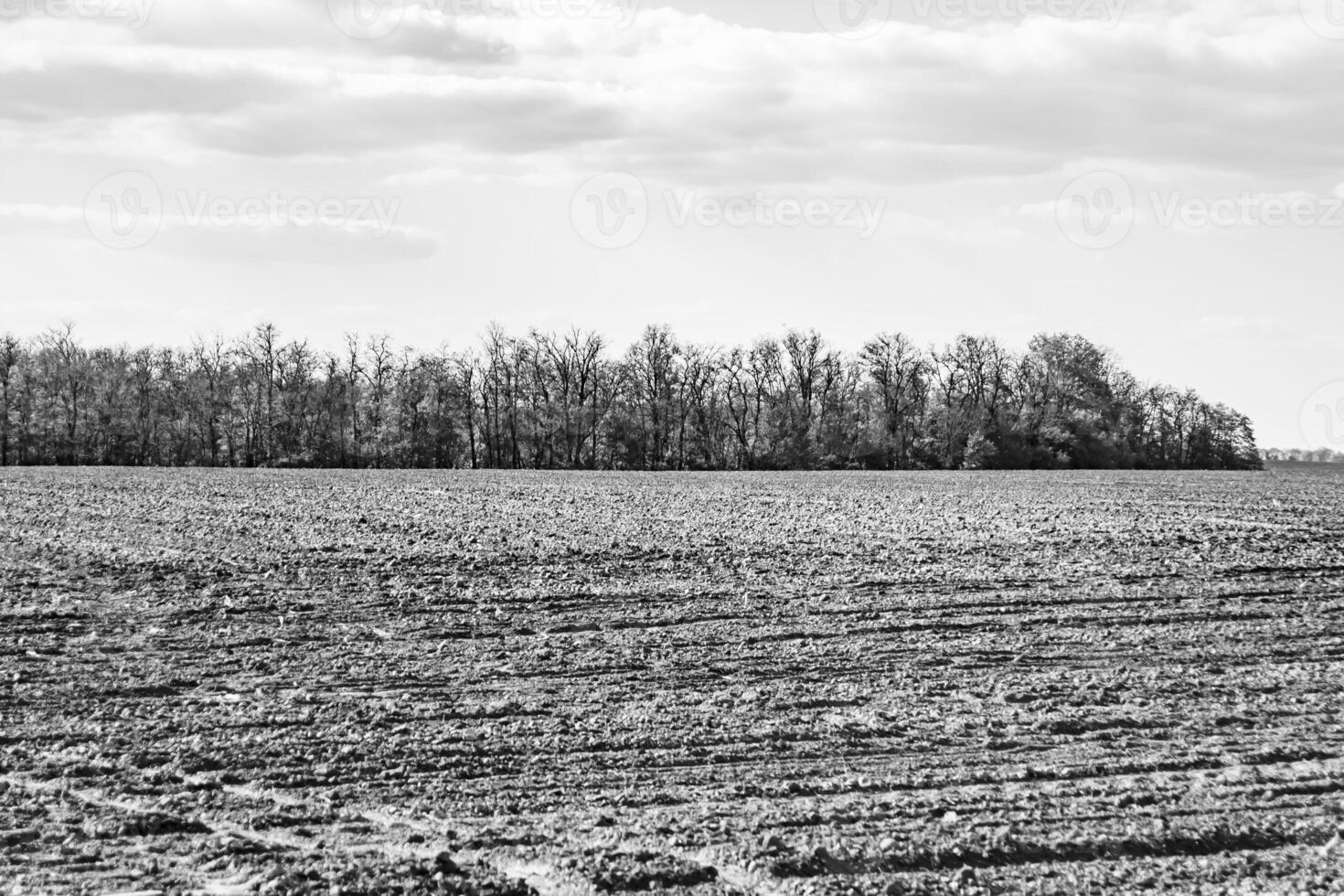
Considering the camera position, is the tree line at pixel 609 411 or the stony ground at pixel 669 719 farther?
the tree line at pixel 609 411

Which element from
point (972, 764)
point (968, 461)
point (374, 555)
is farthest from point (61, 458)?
point (972, 764)

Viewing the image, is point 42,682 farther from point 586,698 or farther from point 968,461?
point 968,461

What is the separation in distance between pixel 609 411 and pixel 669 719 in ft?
296

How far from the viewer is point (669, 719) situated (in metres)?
9.74

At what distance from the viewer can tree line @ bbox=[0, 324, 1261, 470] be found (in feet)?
309

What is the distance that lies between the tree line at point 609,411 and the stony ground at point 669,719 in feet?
248

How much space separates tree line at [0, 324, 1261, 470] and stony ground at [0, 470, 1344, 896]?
7564cm

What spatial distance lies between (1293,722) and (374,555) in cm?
1364

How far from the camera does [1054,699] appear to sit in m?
10.4

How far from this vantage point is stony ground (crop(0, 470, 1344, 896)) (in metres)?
6.91

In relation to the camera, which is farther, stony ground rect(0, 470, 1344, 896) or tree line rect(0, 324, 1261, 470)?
tree line rect(0, 324, 1261, 470)

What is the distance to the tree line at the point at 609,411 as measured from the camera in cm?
9412

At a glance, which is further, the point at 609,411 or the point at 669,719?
the point at 609,411

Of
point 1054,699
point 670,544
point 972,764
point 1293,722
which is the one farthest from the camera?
point 670,544
